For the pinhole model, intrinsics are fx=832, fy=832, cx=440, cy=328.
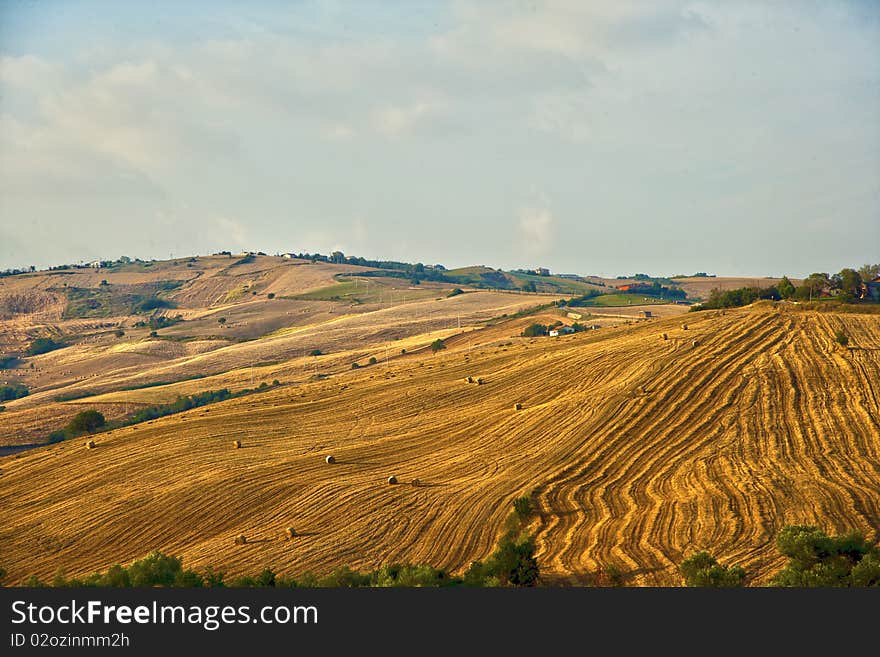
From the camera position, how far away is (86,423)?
306 feet

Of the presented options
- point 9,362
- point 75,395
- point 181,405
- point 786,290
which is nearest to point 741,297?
point 786,290

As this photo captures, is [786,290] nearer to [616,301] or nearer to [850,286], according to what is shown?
[850,286]

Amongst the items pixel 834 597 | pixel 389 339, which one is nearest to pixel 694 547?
pixel 834 597

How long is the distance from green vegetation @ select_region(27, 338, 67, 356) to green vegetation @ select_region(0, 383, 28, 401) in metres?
41.2

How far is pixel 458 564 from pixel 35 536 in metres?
26.3

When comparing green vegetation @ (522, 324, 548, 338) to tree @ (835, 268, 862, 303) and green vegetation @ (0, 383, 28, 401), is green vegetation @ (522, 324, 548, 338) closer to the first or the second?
tree @ (835, 268, 862, 303)

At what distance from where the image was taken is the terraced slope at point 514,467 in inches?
1684

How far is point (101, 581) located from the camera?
34.4m

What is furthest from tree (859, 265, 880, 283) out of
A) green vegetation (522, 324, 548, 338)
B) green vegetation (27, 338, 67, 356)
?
green vegetation (27, 338, 67, 356)

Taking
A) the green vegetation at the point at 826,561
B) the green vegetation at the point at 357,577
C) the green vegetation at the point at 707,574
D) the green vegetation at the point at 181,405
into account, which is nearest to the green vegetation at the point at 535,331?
the green vegetation at the point at 181,405

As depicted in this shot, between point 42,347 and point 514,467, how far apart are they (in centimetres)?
16952

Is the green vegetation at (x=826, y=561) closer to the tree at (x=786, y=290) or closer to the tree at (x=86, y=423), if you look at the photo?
the tree at (x=786, y=290)

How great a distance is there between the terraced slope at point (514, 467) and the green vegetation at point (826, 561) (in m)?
1.95

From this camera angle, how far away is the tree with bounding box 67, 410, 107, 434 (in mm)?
92688
